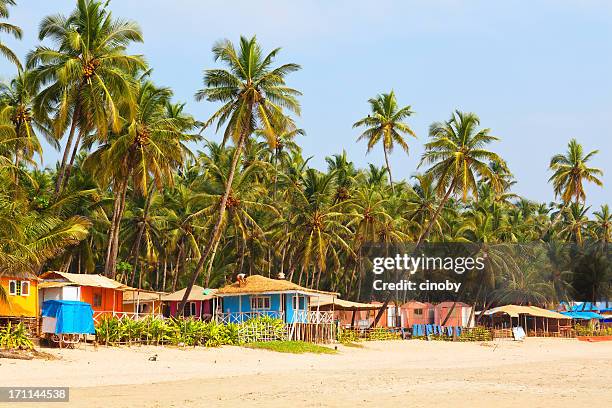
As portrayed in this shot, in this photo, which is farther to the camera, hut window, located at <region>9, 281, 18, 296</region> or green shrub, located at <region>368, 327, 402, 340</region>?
green shrub, located at <region>368, 327, 402, 340</region>

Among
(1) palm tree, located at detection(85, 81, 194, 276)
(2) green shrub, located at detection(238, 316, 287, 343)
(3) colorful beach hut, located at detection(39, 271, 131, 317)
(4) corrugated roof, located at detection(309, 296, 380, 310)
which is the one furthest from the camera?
(4) corrugated roof, located at detection(309, 296, 380, 310)

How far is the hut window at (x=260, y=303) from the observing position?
Answer: 39.2 meters

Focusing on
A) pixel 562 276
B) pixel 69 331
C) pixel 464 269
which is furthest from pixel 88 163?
A: pixel 562 276

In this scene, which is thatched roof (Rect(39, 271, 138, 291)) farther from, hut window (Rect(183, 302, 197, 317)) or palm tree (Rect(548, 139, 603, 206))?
palm tree (Rect(548, 139, 603, 206))

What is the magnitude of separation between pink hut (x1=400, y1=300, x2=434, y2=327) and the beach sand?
3628cm

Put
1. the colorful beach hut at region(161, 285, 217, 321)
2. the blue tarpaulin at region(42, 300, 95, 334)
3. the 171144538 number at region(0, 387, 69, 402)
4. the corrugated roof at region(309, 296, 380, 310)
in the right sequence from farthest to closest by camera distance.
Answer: the corrugated roof at region(309, 296, 380, 310)
the colorful beach hut at region(161, 285, 217, 321)
the blue tarpaulin at region(42, 300, 95, 334)
the 171144538 number at region(0, 387, 69, 402)

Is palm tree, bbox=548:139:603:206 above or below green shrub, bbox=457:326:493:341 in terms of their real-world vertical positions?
above

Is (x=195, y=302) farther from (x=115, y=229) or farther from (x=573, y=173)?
(x=573, y=173)

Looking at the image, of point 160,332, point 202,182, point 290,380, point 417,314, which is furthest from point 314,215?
point 290,380

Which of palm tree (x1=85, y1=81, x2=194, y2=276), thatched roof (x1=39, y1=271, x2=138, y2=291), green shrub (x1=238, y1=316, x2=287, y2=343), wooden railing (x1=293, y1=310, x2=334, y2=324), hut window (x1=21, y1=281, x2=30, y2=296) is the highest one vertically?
palm tree (x1=85, y1=81, x2=194, y2=276)

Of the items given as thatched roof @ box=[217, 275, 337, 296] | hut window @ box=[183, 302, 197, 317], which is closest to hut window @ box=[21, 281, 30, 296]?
thatched roof @ box=[217, 275, 337, 296]

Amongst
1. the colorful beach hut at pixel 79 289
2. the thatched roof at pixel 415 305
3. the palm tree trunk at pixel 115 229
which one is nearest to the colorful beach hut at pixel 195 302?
the palm tree trunk at pixel 115 229

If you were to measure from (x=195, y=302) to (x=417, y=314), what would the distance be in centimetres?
2675

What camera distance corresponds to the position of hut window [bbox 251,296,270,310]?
3919cm
